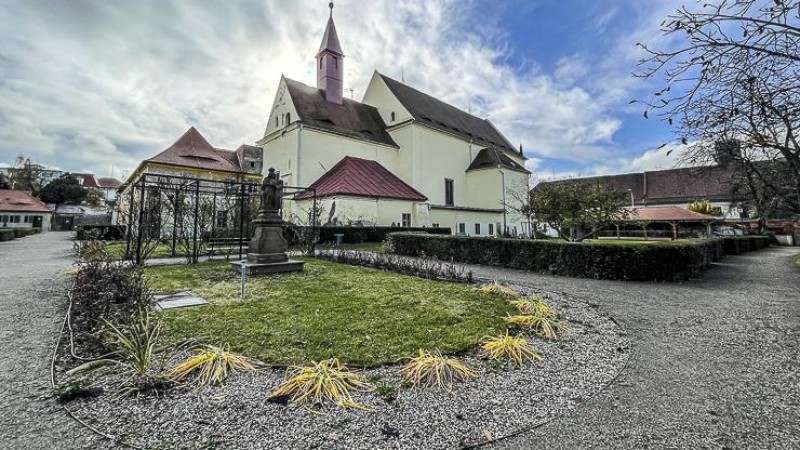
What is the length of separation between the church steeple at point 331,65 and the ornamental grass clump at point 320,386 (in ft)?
82.6

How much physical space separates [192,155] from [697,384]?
3139 cm

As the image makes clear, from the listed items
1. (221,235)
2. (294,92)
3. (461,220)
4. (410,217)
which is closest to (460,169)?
(461,220)

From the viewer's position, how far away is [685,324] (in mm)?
4738

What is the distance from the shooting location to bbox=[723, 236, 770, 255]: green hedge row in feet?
57.3

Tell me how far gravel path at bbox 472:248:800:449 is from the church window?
2169 centimetres

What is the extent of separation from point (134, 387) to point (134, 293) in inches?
96.7

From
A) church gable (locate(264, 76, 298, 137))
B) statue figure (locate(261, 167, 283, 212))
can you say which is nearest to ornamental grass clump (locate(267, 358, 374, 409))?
statue figure (locate(261, 167, 283, 212))

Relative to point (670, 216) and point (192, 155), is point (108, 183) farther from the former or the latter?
point (670, 216)

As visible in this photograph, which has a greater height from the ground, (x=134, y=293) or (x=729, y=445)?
(x=134, y=293)

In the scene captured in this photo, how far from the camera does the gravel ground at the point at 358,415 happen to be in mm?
2127

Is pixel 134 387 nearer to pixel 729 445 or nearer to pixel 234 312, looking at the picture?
pixel 234 312

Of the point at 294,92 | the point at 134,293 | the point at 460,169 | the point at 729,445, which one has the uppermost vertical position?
the point at 294,92

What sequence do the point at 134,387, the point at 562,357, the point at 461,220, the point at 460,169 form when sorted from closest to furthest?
the point at 134,387 → the point at 562,357 → the point at 461,220 → the point at 460,169

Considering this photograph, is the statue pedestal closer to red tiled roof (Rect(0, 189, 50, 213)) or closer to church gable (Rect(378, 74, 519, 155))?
church gable (Rect(378, 74, 519, 155))
